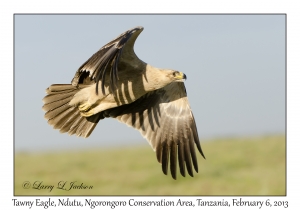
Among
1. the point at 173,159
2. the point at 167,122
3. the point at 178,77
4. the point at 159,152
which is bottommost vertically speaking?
the point at 173,159

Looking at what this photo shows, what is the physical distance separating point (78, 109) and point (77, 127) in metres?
0.43

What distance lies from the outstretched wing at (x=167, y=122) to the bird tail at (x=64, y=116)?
43 cm

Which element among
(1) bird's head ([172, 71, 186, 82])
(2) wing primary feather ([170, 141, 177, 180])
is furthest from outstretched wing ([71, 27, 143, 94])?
(2) wing primary feather ([170, 141, 177, 180])

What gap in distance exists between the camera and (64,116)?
10305 millimetres

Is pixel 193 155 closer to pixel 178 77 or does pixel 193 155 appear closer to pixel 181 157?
pixel 181 157

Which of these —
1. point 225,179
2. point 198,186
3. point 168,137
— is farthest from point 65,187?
point 225,179

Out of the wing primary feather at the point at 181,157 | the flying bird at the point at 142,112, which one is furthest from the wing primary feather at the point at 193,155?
the wing primary feather at the point at 181,157

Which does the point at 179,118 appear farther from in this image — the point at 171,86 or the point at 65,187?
the point at 65,187

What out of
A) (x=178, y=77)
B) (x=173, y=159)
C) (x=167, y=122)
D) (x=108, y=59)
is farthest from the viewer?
(x=167, y=122)

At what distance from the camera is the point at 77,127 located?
34.0 feet

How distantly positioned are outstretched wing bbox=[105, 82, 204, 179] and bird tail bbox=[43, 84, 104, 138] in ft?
1.41

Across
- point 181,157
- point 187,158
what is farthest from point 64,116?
point 187,158

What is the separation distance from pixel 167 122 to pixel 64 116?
6.09 ft

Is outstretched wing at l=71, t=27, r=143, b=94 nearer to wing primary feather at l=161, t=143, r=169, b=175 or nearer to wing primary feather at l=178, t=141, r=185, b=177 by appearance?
wing primary feather at l=161, t=143, r=169, b=175
